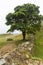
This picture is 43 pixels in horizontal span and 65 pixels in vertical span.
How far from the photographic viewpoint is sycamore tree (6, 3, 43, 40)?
47.4m

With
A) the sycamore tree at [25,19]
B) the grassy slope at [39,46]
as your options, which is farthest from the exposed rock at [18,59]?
the sycamore tree at [25,19]

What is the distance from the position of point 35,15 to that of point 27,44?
828 cm

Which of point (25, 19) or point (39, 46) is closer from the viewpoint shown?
point (39, 46)

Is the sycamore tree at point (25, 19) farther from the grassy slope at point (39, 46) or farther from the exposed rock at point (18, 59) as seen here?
the exposed rock at point (18, 59)

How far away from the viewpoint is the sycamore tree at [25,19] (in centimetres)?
4744

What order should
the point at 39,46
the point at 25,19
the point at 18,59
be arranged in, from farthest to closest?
the point at 25,19, the point at 39,46, the point at 18,59

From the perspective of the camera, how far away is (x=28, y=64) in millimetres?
31734

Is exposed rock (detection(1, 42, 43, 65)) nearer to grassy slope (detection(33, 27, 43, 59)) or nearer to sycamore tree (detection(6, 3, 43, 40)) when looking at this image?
grassy slope (detection(33, 27, 43, 59))

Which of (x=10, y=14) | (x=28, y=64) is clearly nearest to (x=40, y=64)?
(x=28, y=64)

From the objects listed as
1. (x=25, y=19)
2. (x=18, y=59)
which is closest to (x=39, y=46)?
(x=25, y=19)

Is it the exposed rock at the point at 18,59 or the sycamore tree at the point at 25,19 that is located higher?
the sycamore tree at the point at 25,19

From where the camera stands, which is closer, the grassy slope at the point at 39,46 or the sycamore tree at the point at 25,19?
the grassy slope at the point at 39,46

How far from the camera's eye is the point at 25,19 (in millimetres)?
48781

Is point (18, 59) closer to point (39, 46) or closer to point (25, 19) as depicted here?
point (39, 46)
